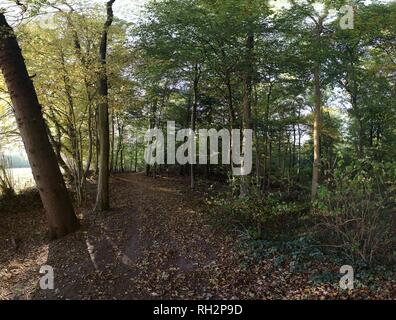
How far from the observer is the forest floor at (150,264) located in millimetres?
5195

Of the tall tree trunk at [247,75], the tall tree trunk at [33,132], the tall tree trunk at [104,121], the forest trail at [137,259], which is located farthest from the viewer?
the tall tree trunk at [247,75]

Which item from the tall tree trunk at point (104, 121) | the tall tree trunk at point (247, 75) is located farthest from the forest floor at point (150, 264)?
the tall tree trunk at point (247, 75)

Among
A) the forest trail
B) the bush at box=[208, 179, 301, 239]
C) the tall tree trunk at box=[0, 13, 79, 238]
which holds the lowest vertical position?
the forest trail

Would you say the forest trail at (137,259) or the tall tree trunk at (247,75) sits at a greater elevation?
the tall tree trunk at (247,75)

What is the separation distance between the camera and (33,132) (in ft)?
24.1

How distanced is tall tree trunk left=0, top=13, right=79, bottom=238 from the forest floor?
0.72m

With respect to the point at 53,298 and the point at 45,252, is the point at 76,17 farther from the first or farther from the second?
the point at 53,298

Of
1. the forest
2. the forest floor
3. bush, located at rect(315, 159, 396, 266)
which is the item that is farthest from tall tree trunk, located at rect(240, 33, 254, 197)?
bush, located at rect(315, 159, 396, 266)

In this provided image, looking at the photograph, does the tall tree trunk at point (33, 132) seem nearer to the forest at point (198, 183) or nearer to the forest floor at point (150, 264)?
the forest at point (198, 183)

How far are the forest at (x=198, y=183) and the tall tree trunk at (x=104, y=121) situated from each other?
0.04 m

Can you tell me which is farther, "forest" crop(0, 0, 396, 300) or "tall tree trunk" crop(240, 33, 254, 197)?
"tall tree trunk" crop(240, 33, 254, 197)

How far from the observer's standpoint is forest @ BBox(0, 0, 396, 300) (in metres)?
5.47

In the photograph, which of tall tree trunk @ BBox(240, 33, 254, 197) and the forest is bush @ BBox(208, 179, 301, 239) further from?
→ tall tree trunk @ BBox(240, 33, 254, 197)

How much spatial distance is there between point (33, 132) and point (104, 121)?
8.35 feet
